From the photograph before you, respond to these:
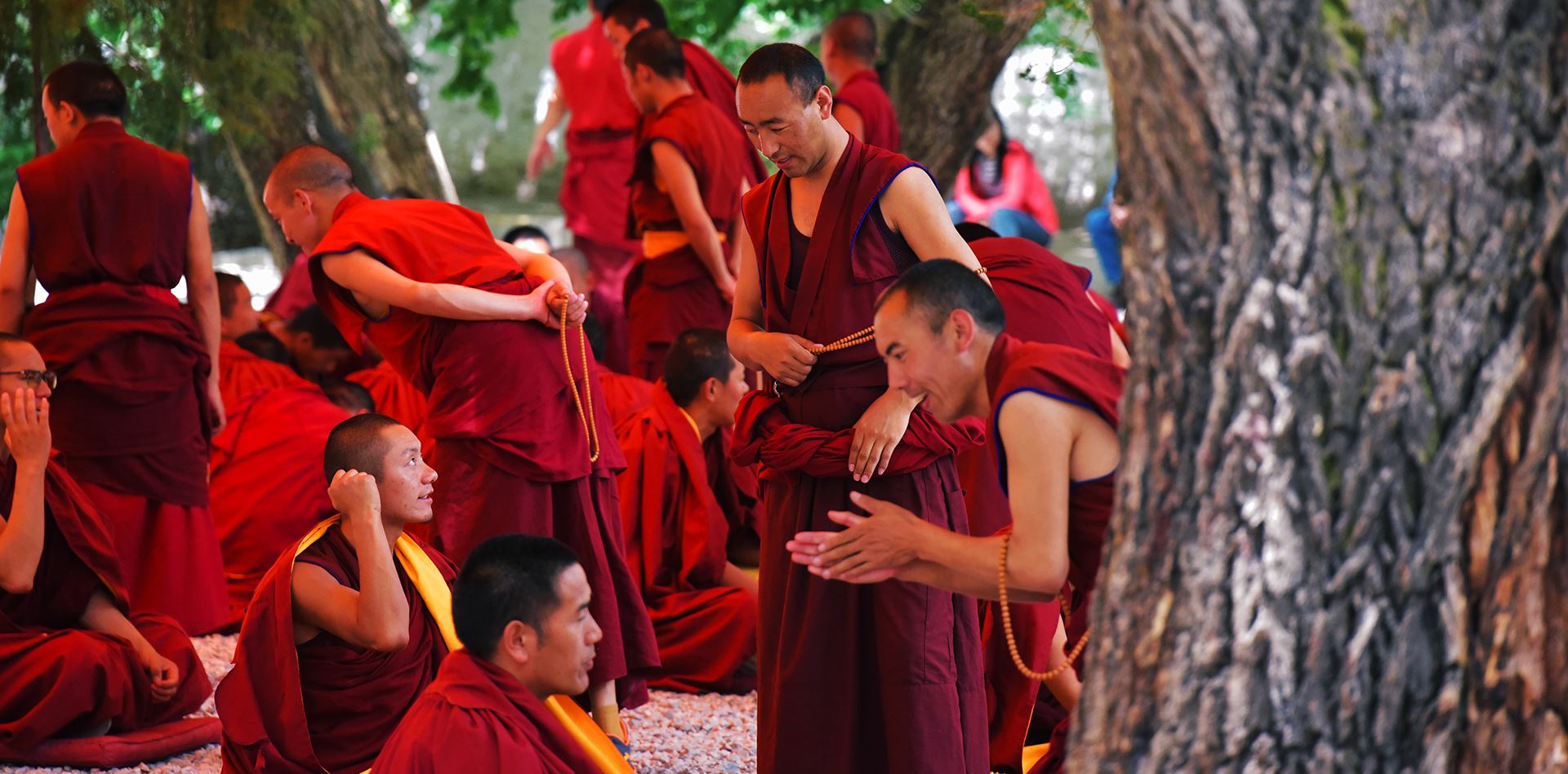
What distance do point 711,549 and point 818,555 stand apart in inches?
104


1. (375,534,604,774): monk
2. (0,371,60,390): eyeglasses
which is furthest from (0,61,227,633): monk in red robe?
(375,534,604,774): monk

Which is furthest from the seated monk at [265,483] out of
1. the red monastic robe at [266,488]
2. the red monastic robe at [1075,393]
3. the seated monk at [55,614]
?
the red monastic robe at [1075,393]

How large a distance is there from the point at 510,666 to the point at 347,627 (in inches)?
28.5

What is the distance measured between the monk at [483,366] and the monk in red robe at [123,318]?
101 cm

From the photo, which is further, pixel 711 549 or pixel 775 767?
pixel 711 549

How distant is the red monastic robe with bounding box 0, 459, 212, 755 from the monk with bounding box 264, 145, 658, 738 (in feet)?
2.80

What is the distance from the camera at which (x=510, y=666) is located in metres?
3.04

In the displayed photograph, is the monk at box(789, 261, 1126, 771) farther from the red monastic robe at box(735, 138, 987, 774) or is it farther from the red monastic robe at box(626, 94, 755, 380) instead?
the red monastic robe at box(626, 94, 755, 380)

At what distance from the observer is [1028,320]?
4.26 metres

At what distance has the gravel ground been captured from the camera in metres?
4.30

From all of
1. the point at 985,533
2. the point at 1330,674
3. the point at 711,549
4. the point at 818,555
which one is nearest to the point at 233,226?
the point at 711,549

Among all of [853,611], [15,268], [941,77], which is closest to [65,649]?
[15,268]

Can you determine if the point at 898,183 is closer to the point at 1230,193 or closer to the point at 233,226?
the point at 1230,193

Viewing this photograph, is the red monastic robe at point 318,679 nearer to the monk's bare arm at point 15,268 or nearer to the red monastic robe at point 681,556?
the red monastic robe at point 681,556
